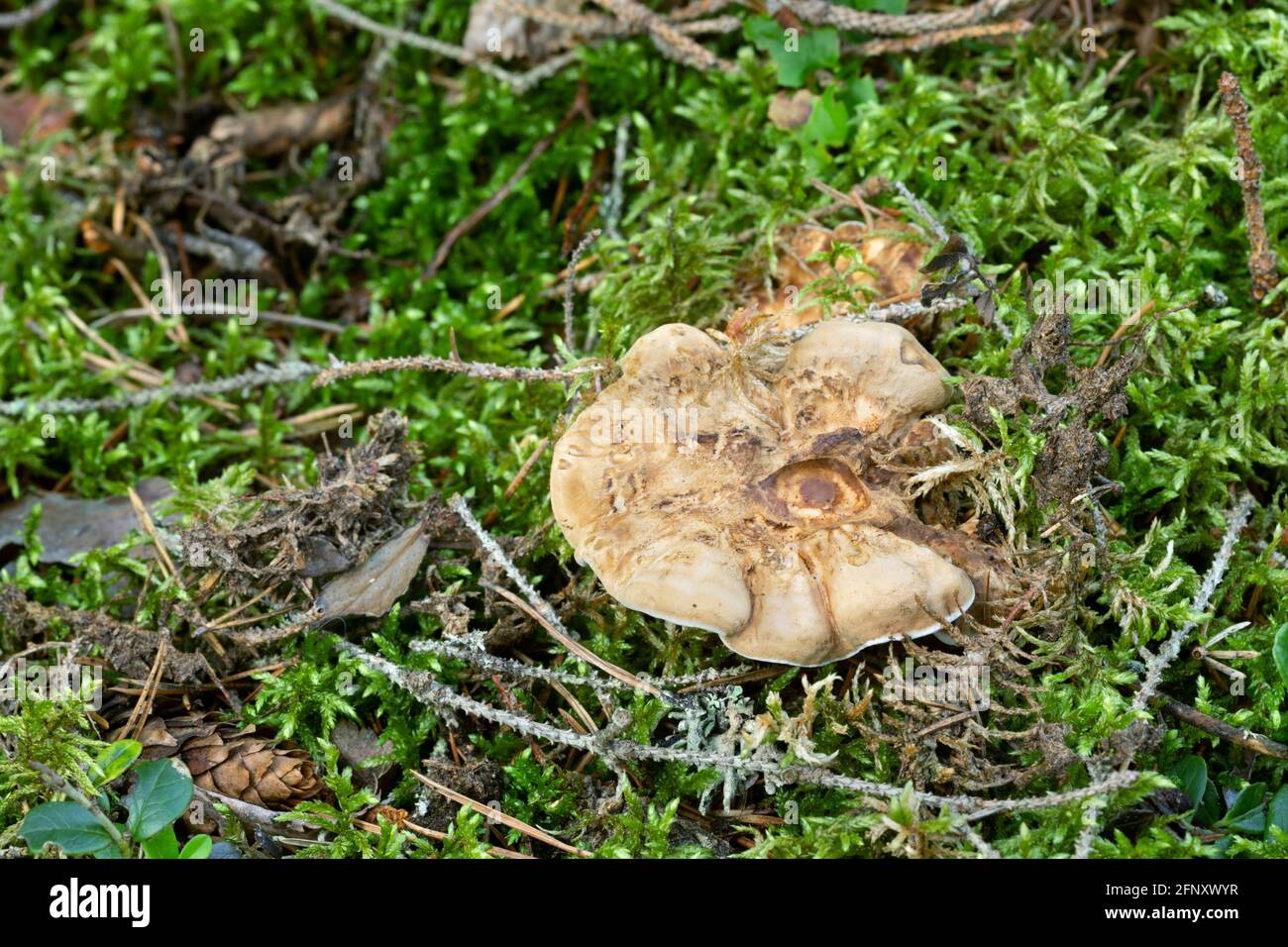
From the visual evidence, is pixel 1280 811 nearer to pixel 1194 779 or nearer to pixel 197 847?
pixel 1194 779

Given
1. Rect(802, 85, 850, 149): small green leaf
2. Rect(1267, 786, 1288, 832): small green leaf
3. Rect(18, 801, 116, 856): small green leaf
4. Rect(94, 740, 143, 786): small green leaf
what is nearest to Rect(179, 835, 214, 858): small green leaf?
Rect(18, 801, 116, 856): small green leaf

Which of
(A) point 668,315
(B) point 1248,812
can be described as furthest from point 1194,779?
(A) point 668,315

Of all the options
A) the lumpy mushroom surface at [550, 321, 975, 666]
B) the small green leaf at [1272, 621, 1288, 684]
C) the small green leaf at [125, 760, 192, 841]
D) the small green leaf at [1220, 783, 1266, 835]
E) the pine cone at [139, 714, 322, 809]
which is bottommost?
the pine cone at [139, 714, 322, 809]

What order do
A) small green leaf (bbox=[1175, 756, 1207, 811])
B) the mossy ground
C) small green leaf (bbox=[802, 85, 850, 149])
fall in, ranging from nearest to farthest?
1. small green leaf (bbox=[1175, 756, 1207, 811])
2. the mossy ground
3. small green leaf (bbox=[802, 85, 850, 149])

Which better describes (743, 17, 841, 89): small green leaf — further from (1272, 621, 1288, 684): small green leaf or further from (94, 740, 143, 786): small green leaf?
(94, 740, 143, 786): small green leaf

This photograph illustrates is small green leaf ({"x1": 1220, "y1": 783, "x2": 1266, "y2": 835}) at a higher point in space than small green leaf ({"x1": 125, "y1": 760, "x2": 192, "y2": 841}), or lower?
higher

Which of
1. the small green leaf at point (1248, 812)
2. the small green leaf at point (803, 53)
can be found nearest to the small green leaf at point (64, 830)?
the small green leaf at point (1248, 812)

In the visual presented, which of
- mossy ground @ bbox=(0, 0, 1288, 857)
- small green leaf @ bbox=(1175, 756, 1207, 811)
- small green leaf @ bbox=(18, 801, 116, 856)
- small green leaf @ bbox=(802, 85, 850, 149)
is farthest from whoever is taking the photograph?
small green leaf @ bbox=(802, 85, 850, 149)

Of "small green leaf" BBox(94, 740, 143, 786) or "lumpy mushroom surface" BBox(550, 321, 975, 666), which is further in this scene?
"small green leaf" BBox(94, 740, 143, 786)
